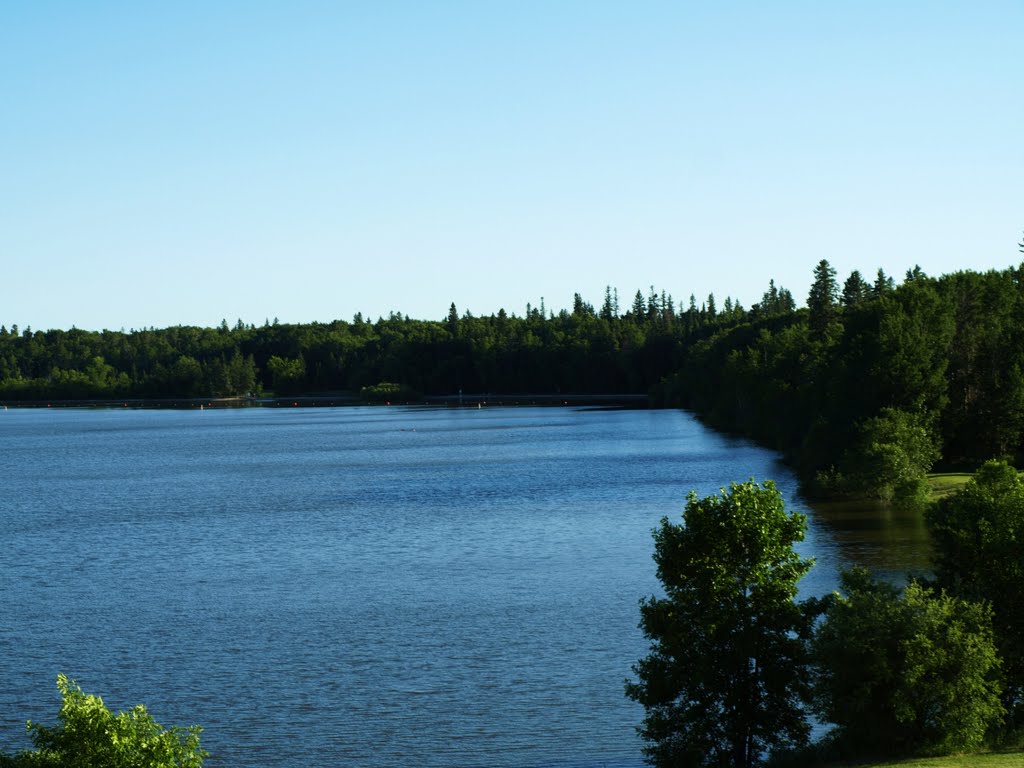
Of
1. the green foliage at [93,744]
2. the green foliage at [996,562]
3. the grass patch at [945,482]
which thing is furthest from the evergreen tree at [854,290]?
the green foliage at [93,744]

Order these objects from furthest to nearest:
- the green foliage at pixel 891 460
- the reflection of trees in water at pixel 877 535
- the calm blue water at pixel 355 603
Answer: the green foliage at pixel 891 460 → the reflection of trees in water at pixel 877 535 → the calm blue water at pixel 355 603

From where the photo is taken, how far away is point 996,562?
31.9 metres

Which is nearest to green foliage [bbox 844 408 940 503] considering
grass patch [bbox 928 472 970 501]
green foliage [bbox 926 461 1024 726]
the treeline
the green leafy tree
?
the treeline

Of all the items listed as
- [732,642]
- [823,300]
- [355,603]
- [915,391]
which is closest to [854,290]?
[823,300]

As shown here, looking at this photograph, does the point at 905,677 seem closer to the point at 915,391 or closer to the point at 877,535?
the point at 877,535

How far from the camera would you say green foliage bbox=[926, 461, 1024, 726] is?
31.1 m

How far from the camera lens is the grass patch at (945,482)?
73419 millimetres

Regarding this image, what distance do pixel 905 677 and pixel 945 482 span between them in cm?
5586

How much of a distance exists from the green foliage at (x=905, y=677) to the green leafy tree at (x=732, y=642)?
99 centimetres

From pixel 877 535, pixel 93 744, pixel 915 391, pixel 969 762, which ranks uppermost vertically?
pixel 915 391

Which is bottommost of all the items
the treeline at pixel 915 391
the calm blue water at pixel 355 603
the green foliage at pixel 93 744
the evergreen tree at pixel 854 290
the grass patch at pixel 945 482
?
the calm blue water at pixel 355 603

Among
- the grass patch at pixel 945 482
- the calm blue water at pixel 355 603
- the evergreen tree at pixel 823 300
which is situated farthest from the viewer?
the evergreen tree at pixel 823 300

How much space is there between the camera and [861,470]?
75000mm

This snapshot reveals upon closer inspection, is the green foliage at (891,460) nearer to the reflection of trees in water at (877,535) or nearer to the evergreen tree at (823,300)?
the reflection of trees in water at (877,535)
